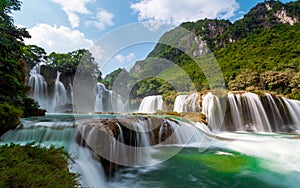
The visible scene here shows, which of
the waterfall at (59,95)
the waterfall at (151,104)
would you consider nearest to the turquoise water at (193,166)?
the waterfall at (151,104)

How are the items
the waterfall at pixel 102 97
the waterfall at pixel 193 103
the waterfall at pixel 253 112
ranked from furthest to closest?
the waterfall at pixel 102 97, the waterfall at pixel 193 103, the waterfall at pixel 253 112

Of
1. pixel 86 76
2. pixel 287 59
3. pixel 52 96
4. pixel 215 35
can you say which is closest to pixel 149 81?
pixel 86 76

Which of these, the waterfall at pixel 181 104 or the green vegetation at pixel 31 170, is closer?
the green vegetation at pixel 31 170

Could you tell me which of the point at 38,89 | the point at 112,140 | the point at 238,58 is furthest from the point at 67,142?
the point at 238,58

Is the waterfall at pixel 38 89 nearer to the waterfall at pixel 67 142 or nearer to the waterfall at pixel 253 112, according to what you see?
the waterfall at pixel 67 142

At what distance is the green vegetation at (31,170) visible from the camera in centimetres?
140

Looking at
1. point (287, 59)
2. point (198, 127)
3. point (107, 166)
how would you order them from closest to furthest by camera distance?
point (107, 166) < point (198, 127) < point (287, 59)

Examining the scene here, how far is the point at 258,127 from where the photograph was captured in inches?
425

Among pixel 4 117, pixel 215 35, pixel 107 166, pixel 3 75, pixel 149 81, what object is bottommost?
pixel 107 166

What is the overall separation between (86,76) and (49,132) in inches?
716

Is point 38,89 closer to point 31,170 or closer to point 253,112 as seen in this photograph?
point 31,170

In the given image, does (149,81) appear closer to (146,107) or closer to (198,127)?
(146,107)

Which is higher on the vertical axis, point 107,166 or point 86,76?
point 86,76

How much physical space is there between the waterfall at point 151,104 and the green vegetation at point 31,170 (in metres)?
16.8
